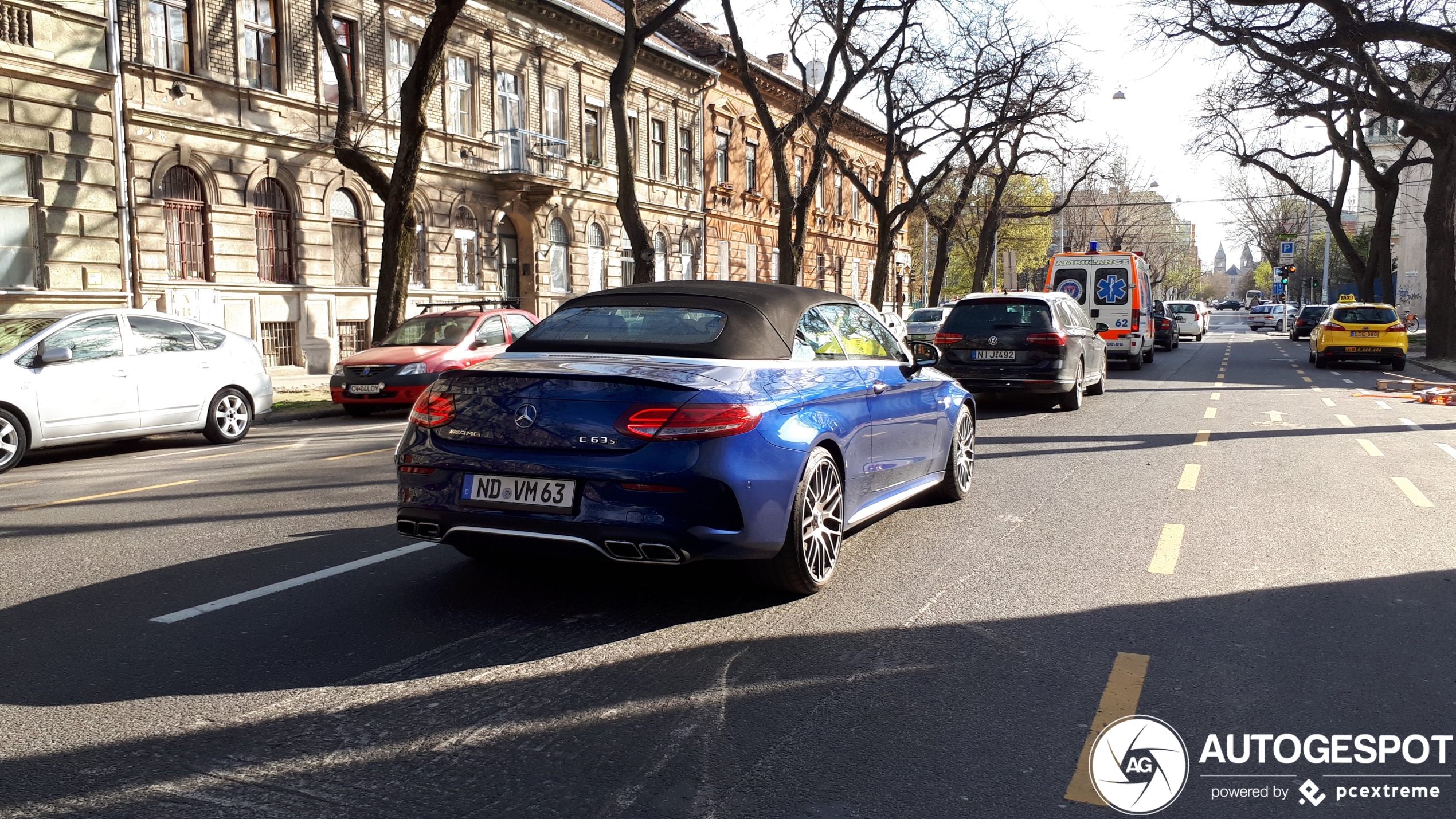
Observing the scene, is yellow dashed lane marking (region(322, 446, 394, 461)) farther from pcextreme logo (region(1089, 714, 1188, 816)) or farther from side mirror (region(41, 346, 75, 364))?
pcextreme logo (region(1089, 714, 1188, 816))

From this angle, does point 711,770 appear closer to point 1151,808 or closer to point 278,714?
point 1151,808

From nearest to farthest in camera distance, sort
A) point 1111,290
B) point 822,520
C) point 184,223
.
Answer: point 822,520 → point 184,223 → point 1111,290

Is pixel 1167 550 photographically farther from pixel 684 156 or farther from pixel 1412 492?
pixel 684 156

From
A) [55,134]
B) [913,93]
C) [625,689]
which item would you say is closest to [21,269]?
[55,134]

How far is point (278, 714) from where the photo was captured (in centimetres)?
375

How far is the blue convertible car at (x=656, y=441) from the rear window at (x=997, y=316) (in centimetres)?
942

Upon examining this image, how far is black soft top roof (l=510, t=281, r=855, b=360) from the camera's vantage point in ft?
17.9

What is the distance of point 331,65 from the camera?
78.3 ft

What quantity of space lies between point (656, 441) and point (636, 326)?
3.88 feet

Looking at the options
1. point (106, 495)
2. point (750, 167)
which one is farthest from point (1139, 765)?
point (750, 167)

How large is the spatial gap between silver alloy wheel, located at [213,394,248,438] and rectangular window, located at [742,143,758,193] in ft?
103

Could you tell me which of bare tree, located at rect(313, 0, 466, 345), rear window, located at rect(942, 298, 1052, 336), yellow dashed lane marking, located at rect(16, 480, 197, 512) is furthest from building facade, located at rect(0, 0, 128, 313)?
rear window, located at rect(942, 298, 1052, 336)

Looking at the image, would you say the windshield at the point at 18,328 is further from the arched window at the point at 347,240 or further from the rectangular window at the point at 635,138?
the rectangular window at the point at 635,138

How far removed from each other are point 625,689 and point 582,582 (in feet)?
5.24
